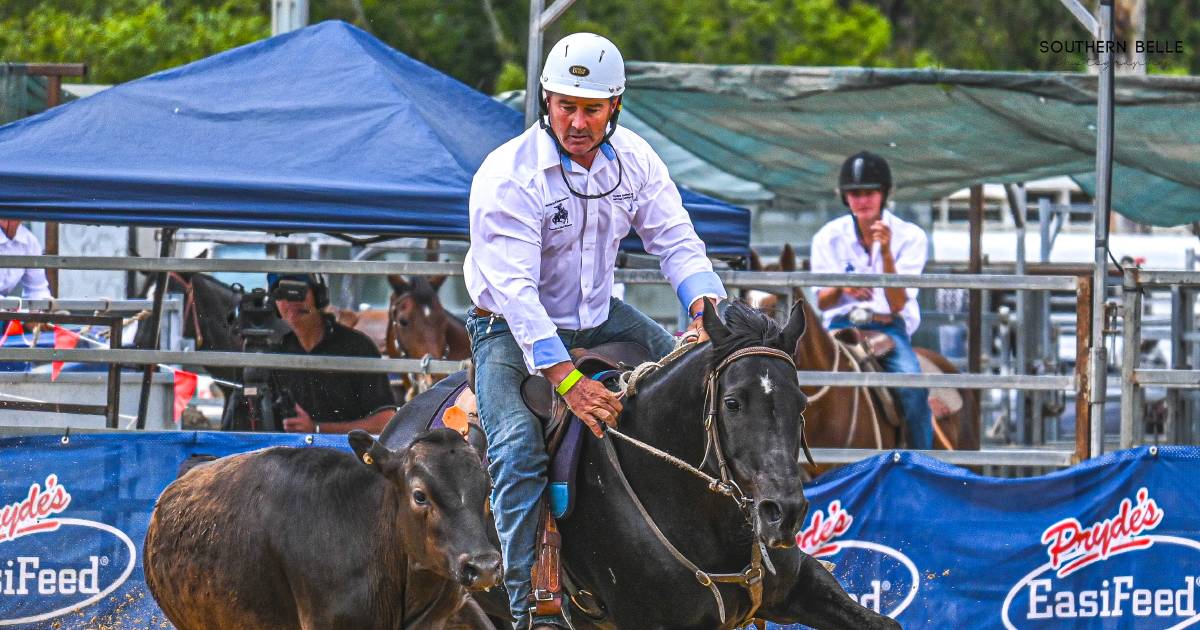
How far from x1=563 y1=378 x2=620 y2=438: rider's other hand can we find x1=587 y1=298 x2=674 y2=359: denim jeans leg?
792 mm

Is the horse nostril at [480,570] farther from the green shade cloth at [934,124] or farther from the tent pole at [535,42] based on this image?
the green shade cloth at [934,124]

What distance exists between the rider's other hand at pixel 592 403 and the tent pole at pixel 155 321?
440cm

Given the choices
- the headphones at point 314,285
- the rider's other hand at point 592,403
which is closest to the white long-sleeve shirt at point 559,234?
the rider's other hand at point 592,403

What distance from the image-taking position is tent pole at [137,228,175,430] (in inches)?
395

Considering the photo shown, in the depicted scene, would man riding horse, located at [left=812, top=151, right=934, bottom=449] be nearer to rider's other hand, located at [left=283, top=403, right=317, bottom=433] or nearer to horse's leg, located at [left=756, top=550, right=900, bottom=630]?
rider's other hand, located at [left=283, top=403, right=317, bottom=433]

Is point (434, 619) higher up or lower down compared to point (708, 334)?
lower down

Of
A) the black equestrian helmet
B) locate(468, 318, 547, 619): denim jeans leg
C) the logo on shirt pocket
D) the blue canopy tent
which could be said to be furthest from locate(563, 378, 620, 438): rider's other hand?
the black equestrian helmet

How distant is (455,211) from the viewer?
8508mm

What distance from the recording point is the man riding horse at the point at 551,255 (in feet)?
19.7

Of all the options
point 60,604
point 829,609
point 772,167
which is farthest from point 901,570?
point 772,167

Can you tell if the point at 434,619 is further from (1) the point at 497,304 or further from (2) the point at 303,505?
(1) the point at 497,304

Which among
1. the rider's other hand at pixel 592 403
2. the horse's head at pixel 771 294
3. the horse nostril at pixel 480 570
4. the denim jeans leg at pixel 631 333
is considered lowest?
the horse nostril at pixel 480 570

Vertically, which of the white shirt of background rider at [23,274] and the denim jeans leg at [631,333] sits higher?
the white shirt of background rider at [23,274]

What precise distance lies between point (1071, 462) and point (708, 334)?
3664 millimetres
